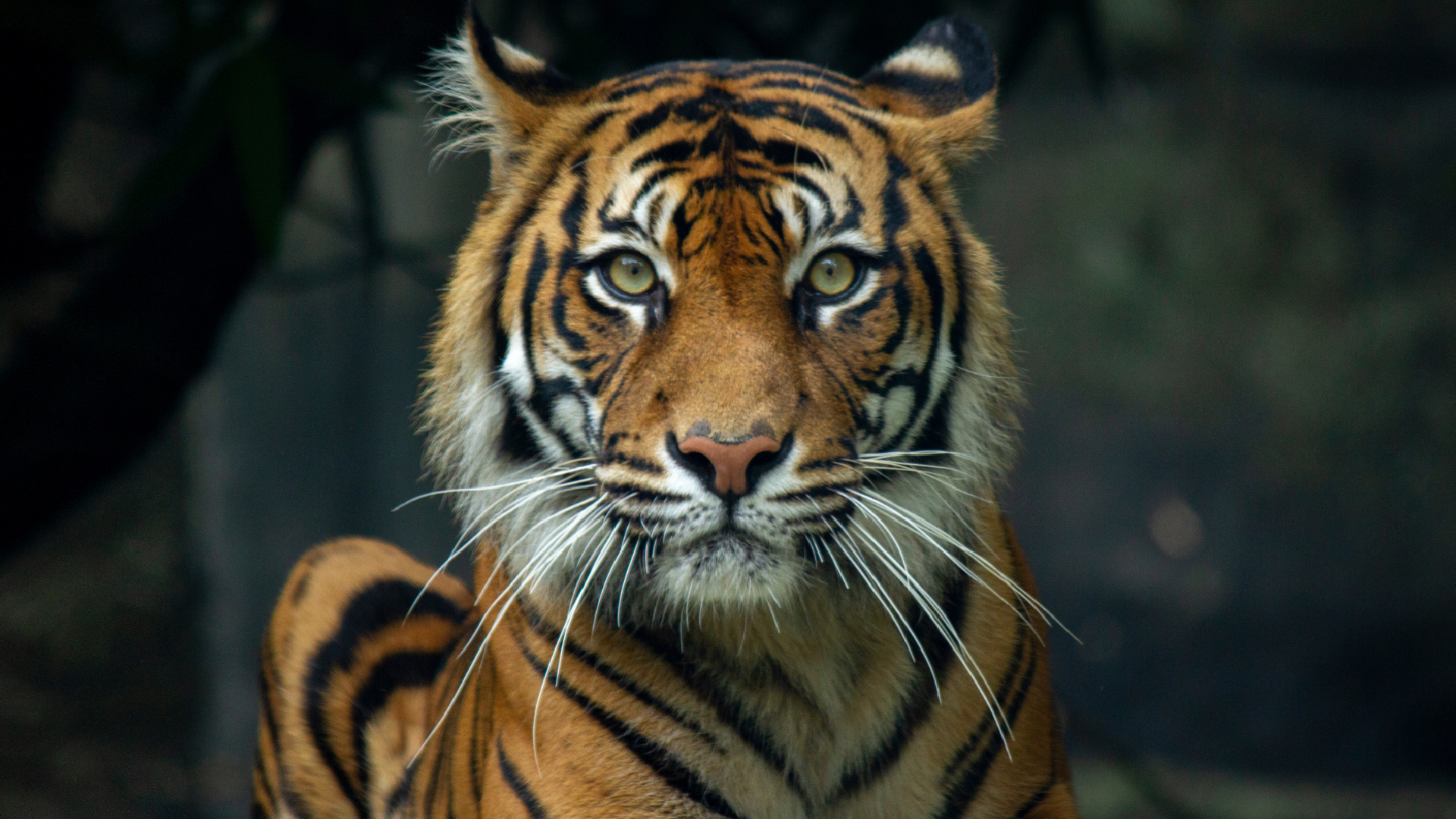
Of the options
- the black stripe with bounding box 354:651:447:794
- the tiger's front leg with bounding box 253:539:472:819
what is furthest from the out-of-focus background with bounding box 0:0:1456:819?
the black stripe with bounding box 354:651:447:794

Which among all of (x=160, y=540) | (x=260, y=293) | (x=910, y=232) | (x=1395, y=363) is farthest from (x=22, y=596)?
(x=1395, y=363)

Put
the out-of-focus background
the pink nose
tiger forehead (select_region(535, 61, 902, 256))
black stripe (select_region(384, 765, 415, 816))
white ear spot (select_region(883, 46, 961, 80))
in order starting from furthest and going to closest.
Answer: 1. the out-of-focus background
2. black stripe (select_region(384, 765, 415, 816))
3. white ear spot (select_region(883, 46, 961, 80))
4. tiger forehead (select_region(535, 61, 902, 256))
5. the pink nose

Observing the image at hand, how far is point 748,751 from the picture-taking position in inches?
55.2

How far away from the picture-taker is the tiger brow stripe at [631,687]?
4.59 ft

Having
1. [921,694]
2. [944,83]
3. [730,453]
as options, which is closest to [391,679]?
[921,694]

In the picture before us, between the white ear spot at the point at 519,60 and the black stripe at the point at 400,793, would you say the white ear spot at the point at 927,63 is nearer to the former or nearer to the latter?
the white ear spot at the point at 519,60

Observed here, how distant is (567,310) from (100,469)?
62.9 inches

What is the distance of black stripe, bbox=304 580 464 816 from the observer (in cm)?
199

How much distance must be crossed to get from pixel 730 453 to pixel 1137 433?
3.31m

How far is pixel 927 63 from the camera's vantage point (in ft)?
5.31

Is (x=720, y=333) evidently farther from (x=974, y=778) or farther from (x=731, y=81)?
(x=974, y=778)

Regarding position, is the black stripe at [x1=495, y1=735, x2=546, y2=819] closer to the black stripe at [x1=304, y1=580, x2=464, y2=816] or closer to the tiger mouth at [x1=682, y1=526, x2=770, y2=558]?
the tiger mouth at [x1=682, y1=526, x2=770, y2=558]

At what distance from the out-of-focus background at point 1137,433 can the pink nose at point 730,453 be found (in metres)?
2.63

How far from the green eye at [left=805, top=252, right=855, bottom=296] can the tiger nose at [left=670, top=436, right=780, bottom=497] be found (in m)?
0.23
